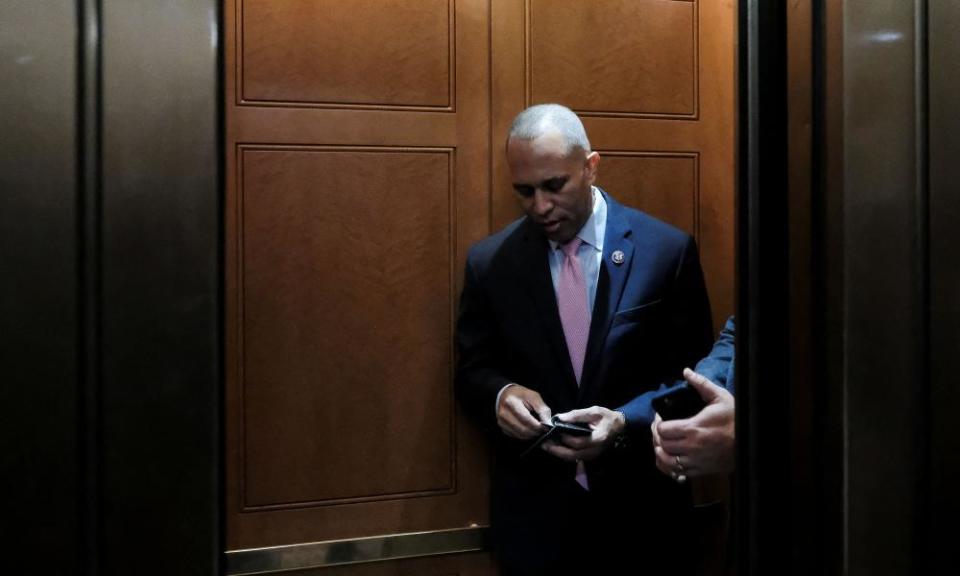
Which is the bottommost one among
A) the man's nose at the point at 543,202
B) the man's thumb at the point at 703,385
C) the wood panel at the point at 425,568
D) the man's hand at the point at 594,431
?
the wood panel at the point at 425,568

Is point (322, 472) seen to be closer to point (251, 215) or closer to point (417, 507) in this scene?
point (417, 507)

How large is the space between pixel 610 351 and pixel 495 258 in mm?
362

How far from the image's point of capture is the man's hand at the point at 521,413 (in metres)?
1.65

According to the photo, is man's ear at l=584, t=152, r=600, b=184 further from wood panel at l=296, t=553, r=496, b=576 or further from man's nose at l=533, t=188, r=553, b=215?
wood panel at l=296, t=553, r=496, b=576

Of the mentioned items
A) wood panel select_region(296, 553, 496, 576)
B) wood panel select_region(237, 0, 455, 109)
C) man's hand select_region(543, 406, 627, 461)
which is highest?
wood panel select_region(237, 0, 455, 109)

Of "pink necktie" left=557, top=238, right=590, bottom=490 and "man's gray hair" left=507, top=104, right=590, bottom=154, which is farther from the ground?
"man's gray hair" left=507, top=104, right=590, bottom=154

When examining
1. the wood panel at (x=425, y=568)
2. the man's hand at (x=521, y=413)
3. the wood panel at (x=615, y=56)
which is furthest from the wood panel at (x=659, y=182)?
the wood panel at (x=425, y=568)

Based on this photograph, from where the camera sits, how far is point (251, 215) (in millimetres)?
1732

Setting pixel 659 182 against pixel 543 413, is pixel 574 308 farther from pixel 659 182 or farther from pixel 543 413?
pixel 659 182

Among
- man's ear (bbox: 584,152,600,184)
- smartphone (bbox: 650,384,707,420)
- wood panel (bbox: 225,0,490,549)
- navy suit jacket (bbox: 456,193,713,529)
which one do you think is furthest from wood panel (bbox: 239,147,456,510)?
smartphone (bbox: 650,384,707,420)

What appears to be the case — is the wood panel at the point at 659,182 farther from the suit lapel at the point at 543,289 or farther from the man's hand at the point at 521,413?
the man's hand at the point at 521,413

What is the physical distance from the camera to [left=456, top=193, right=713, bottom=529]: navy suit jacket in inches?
68.2

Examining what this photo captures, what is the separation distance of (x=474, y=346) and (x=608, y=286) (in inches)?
14.3

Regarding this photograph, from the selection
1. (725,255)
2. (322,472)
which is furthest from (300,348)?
(725,255)
